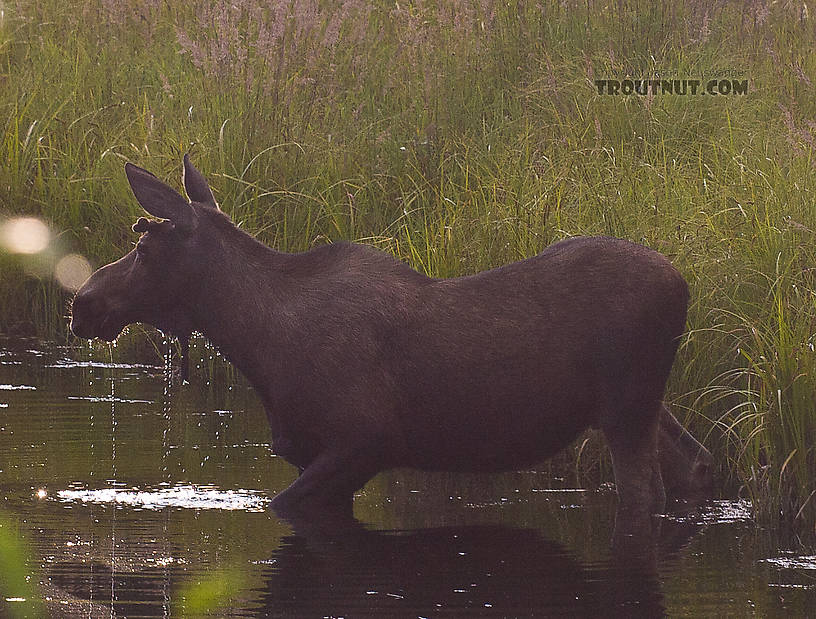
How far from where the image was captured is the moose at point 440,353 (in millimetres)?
6539

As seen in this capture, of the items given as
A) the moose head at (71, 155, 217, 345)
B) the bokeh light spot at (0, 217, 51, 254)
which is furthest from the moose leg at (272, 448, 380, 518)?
the bokeh light spot at (0, 217, 51, 254)

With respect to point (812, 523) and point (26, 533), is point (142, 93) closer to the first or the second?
point (26, 533)

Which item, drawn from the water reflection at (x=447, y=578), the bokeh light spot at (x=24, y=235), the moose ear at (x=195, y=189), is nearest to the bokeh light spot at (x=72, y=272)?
the bokeh light spot at (x=24, y=235)

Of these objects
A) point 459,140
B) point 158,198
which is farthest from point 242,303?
point 459,140

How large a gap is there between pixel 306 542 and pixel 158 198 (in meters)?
1.49

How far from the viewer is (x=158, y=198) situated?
22.0ft

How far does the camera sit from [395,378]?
6590mm

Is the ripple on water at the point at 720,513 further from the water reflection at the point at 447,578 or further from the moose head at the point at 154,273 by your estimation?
the moose head at the point at 154,273

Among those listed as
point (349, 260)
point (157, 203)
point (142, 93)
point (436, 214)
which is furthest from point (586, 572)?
point (142, 93)

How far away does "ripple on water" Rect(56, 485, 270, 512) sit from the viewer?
22.1 feet

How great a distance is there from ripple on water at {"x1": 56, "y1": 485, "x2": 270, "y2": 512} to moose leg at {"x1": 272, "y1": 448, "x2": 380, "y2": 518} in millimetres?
176

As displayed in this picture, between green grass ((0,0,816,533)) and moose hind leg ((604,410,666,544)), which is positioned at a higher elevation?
green grass ((0,0,816,533))

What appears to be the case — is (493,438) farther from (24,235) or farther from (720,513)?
(24,235)

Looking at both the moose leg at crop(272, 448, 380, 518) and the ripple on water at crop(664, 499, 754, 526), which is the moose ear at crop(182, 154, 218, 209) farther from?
the ripple on water at crop(664, 499, 754, 526)
